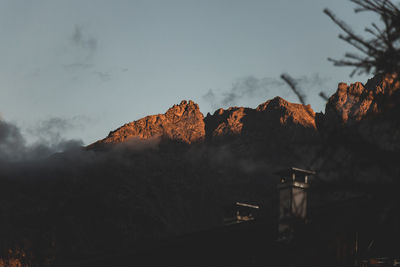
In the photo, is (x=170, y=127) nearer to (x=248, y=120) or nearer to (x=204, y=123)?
(x=204, y=123)

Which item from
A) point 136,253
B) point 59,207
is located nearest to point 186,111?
point 59,207

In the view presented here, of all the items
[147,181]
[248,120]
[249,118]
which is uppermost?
[249,118]

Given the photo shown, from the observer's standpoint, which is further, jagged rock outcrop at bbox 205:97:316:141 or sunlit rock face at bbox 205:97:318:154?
sunlit rock face at bbox 205:97:318:154

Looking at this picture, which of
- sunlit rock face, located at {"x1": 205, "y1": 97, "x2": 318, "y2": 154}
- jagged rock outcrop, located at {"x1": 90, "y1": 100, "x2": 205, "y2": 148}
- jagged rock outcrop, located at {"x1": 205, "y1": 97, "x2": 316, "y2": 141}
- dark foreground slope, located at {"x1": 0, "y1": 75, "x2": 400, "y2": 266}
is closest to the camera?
dark foreground slope, located at {"x1": 0, "y1": 75, "x2": 400, "y2": 266}

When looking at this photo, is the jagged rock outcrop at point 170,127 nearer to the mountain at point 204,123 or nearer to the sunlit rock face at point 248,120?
the mountain at point 204,123

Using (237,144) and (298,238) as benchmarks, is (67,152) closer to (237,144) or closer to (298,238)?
(237,144)

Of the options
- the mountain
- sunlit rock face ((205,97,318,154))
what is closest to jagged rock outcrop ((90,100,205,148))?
the mountain

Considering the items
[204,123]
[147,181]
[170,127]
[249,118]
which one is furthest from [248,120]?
[147,181]

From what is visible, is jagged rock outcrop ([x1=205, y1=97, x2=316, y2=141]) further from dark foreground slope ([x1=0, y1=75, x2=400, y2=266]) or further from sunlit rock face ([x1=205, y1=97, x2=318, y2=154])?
dark foreground slope ([x1=0, y1=75, x2=400, y2=266])

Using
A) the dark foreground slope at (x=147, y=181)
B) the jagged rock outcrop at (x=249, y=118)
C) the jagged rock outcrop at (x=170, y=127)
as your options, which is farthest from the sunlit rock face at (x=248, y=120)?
the jagged rock outcrop at (x=170, y=127)

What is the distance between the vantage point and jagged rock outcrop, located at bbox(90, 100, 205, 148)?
178375mm

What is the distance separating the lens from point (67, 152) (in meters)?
173

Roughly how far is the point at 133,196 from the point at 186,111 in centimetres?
3308

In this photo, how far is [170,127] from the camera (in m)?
184
